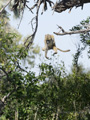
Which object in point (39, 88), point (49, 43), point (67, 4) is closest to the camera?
point (49, 43)

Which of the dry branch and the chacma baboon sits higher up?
the dry branch

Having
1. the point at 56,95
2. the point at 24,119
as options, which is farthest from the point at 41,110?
the point at 56,95

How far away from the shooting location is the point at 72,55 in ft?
66.7

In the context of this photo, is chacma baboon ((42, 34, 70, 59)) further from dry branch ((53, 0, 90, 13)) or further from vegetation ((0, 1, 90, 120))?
dry branch ((53, 0, 90, 13))

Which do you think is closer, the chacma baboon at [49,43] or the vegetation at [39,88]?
the chacma baboon at [49,43]

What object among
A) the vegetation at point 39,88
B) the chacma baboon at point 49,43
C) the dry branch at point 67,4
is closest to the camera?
the chacma baboon at point 49,43

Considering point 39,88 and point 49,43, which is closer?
point 49,43

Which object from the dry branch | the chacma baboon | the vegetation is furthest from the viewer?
the vegetation

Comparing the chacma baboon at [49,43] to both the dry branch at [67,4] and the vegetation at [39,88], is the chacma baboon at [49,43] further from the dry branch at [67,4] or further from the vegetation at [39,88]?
the dry branch at [67,4]

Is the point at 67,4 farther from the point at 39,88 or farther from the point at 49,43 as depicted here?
the point at 39,88

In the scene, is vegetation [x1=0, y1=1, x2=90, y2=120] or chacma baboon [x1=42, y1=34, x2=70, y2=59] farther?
vegetation [x1=0, y1=1, x2=90, y2=120]

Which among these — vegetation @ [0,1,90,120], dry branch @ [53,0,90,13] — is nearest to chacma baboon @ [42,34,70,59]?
vegetation @ [0,1,90,120]

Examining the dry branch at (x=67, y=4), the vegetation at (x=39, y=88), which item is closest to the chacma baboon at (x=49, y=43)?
the vegetation at (x=39, y=88)

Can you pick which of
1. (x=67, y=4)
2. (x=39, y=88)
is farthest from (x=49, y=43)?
(x=39, y=88)
